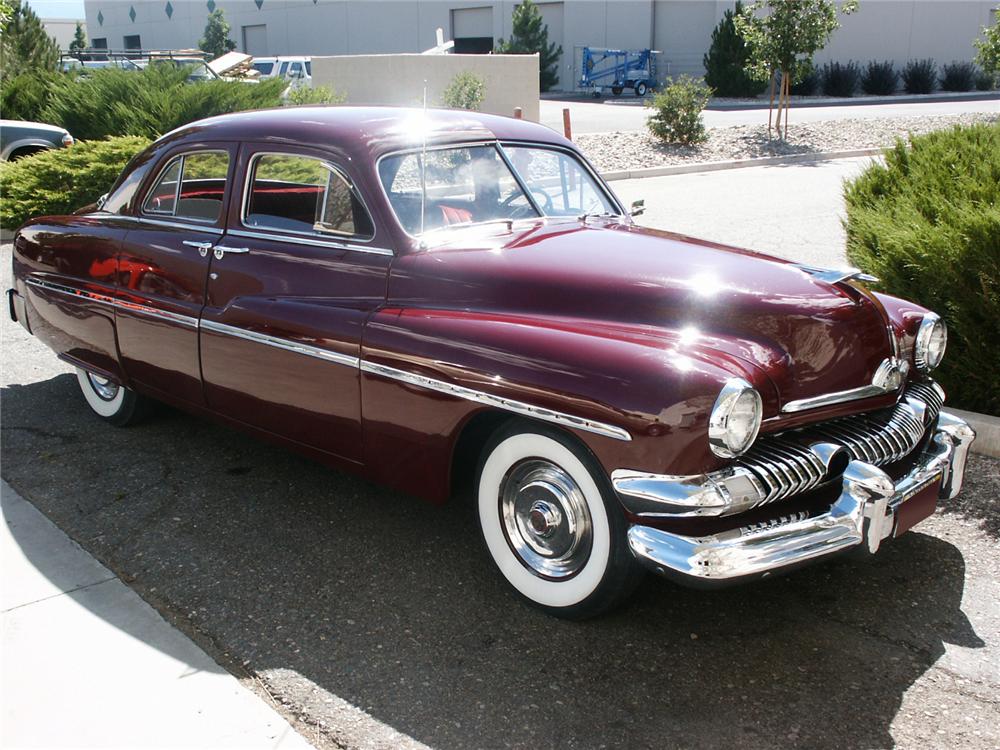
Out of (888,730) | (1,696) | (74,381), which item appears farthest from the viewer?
(74,381)

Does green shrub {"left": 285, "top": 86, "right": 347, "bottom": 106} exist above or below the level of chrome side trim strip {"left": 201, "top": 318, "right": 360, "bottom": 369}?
above

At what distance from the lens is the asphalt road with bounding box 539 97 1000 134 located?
23.4 meters

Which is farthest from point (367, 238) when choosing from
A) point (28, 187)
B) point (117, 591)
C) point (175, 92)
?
point (175, 92)

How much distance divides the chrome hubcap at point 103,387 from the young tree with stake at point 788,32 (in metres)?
15.8

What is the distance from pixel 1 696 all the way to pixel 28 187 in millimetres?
9841

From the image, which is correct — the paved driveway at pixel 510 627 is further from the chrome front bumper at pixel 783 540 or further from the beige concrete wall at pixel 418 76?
the beige concrete wall at pixel 418 76

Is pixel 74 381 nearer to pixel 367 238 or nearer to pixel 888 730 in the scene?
pixel 367 238

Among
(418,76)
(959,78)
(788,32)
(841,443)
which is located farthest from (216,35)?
(841,443)

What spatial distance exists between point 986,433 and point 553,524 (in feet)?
8.77

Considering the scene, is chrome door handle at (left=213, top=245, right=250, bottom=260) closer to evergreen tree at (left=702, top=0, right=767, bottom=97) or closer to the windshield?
the windshield

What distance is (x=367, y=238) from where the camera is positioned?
3.90m

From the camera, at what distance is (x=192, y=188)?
468 centimetres

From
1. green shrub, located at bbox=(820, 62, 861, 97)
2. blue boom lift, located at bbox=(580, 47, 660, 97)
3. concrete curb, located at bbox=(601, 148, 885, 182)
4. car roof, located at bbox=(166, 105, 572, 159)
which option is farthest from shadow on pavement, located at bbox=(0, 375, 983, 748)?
blue boom lift, located at bbox=(580, 47, 660, 97)

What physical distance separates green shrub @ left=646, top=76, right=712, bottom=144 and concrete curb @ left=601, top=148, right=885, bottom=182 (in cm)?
147
